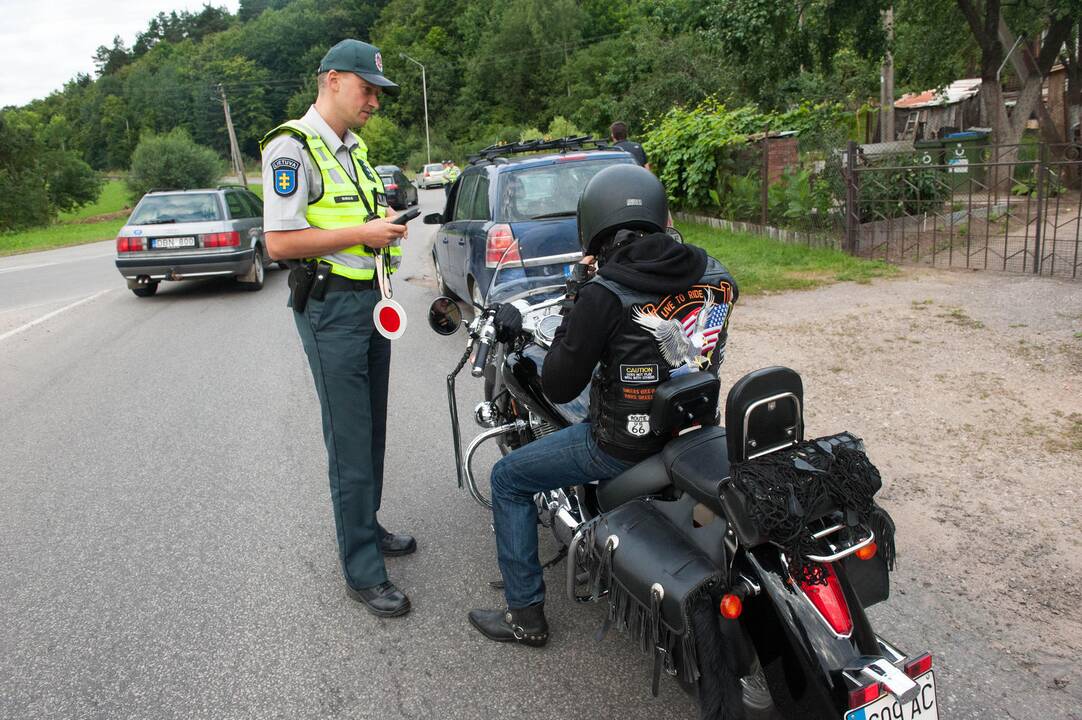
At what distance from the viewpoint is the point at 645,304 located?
2.56 meters

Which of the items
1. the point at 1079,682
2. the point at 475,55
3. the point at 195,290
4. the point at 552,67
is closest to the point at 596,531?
the point at 1079,682

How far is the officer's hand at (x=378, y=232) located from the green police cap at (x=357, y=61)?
22.4 inches

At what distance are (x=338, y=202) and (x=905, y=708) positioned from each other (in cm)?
252

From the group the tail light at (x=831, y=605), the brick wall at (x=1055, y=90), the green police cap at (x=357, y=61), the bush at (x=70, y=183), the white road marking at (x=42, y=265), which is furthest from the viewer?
the bush at (x=70, y=183)

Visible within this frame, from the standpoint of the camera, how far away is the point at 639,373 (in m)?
2.60

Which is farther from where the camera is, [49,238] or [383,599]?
[49,238]

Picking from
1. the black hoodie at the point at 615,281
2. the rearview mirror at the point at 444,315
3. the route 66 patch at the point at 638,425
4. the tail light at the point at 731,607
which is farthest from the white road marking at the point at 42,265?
the tail light at the point at 731,607

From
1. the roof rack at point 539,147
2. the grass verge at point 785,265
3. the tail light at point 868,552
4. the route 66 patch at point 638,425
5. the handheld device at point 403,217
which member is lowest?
the grass verge at point 785,265

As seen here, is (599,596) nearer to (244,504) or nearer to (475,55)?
(244,504)

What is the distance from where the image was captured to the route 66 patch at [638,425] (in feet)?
8.65

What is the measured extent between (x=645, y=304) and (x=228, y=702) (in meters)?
1.96

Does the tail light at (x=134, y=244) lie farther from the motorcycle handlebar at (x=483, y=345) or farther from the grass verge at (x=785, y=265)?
the motorcycle handlebar at (x=483, y=345)

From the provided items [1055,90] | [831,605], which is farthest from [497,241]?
[1055,90]

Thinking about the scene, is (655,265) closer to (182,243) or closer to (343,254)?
(343,254)
